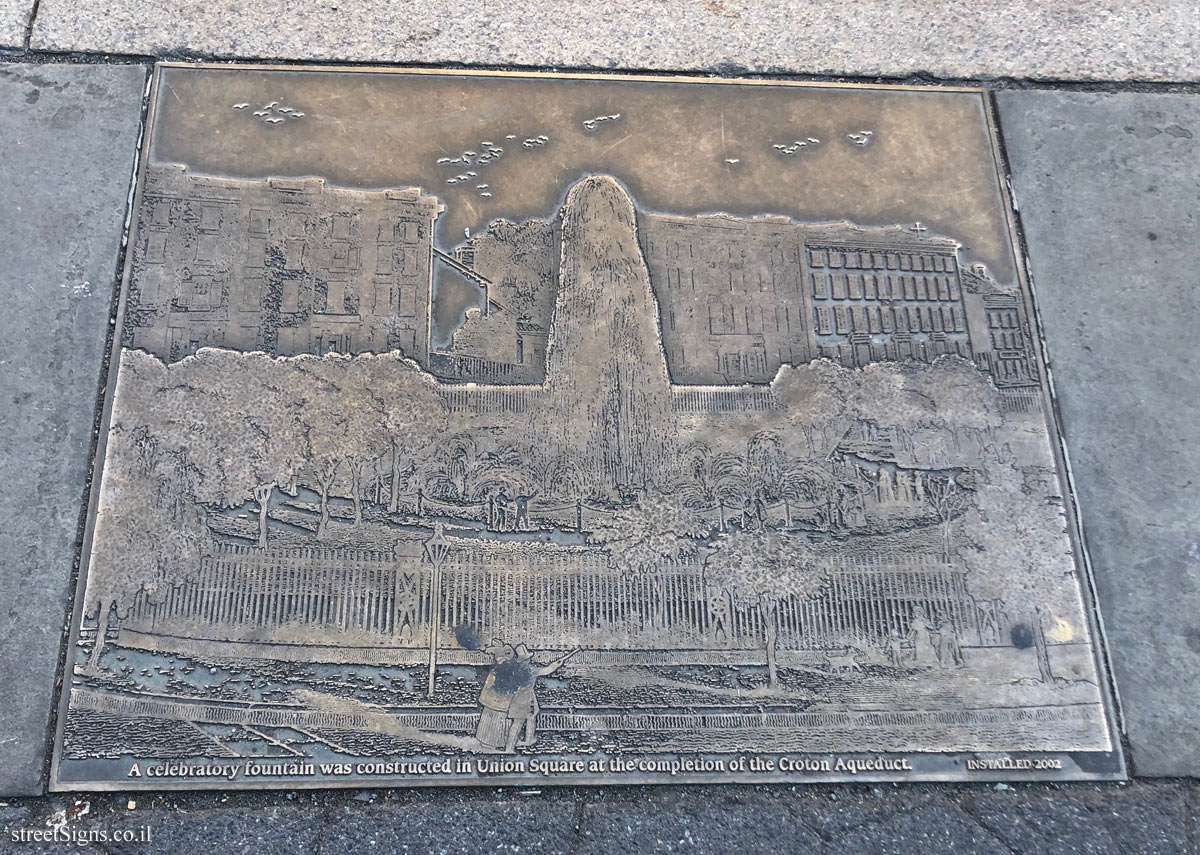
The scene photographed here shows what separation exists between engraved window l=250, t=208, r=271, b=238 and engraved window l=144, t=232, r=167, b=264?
0.43 metres

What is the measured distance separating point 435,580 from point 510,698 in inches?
→ 23.7

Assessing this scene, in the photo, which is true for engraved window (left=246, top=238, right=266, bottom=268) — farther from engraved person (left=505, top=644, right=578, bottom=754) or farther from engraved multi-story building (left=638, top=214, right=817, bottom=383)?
engraved person (left=505, top=644, right=578, bottom=754)

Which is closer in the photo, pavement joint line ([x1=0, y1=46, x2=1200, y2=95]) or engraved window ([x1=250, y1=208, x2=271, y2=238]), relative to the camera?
engraved window ([x1=250, y1=208, x2=271, y2=238])

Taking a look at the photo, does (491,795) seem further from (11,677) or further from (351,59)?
(351,59)

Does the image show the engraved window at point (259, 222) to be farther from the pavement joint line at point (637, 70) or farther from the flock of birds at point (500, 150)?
the pavement joint line at point (637, 70)

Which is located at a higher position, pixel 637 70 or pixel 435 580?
pixel 637 70

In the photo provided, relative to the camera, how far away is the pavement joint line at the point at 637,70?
433cm

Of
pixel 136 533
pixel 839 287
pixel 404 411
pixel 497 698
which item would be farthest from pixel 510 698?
pixel 839 287

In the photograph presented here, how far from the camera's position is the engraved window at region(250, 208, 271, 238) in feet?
12.8

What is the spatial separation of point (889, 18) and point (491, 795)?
480cm

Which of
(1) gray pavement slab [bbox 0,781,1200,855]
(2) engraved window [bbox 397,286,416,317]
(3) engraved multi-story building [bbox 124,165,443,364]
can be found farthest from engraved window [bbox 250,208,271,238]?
(1) gray pavement slab [bbox 0,781,1200,855]

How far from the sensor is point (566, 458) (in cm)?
360

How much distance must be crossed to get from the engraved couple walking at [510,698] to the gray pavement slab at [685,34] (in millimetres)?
3272

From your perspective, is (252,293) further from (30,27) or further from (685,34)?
(685,34)
